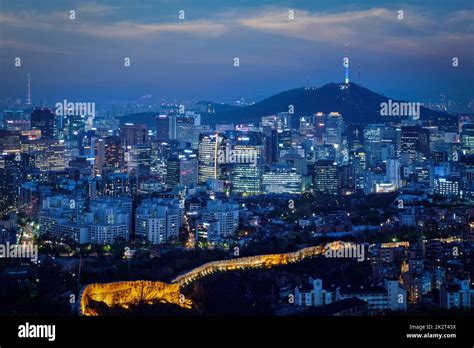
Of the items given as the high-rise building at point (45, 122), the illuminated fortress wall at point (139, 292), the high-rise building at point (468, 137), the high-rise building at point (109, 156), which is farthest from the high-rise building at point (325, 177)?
the illuminated fortress wall at point (139, 292)

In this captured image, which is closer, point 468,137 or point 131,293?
point 131,293

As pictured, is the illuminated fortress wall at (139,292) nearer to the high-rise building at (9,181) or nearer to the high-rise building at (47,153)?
the high-rise building at (9,181)

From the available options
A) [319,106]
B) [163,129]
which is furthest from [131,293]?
[163,129]

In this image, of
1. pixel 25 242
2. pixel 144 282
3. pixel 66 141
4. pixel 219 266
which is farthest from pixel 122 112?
pixel 144 282

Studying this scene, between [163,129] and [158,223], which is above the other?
[163,129]

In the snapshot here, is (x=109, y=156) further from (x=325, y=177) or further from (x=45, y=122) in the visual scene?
(x=325, y=177)

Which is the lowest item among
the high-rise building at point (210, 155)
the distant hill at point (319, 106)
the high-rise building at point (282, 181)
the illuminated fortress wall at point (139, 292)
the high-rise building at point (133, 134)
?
the illuminated fortress wall at point (139, 292)

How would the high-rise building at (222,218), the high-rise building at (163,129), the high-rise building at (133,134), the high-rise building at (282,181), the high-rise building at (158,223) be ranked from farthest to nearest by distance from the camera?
the high-rise building at (163,129)
the high-rise building at (133,134)
the high-rise building at (282,181)
the high-rise building at (222,218)
the high-rise building at (158,223)

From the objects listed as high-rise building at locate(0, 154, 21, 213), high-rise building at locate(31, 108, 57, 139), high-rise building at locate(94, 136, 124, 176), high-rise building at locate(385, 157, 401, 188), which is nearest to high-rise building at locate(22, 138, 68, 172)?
high-rise building at locate(31, 108, 57, 139)
